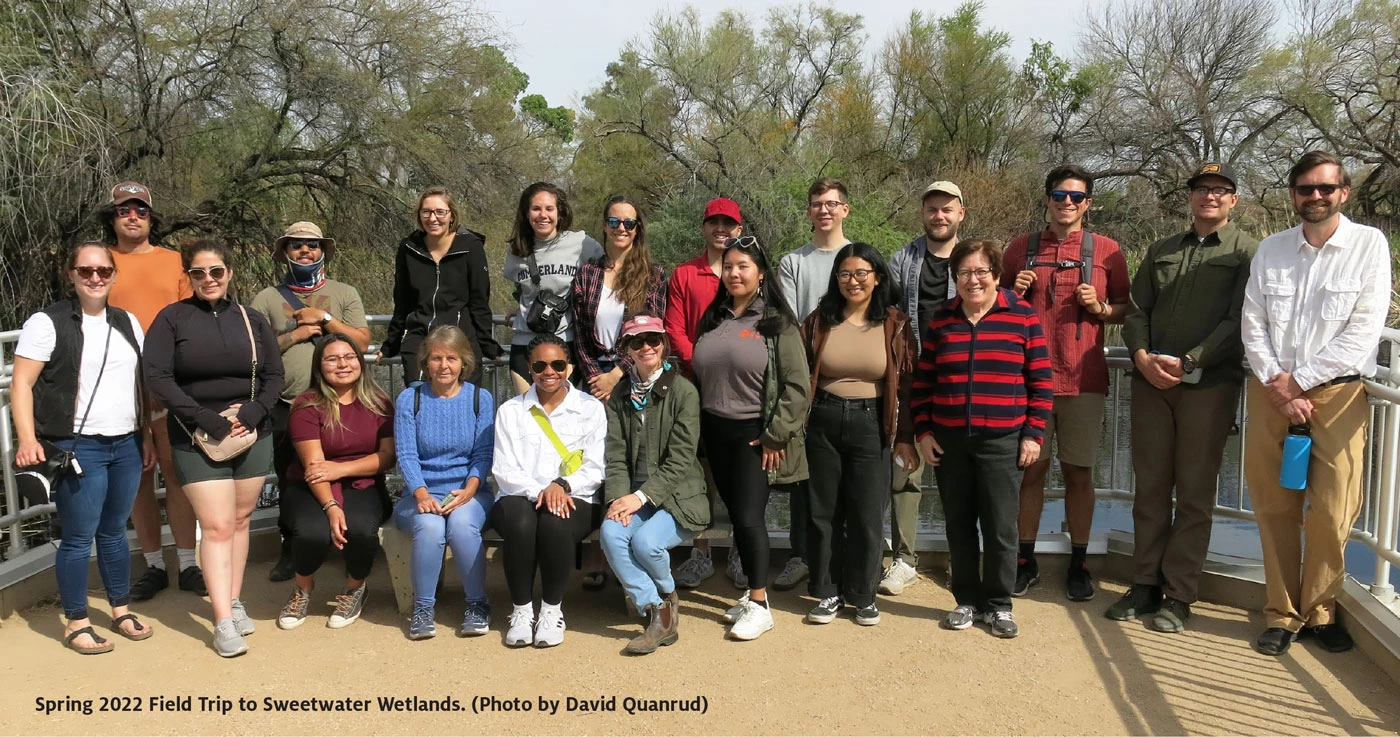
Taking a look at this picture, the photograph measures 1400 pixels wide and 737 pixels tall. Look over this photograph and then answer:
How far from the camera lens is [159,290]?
4.72 metres

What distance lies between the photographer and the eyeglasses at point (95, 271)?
405 cm

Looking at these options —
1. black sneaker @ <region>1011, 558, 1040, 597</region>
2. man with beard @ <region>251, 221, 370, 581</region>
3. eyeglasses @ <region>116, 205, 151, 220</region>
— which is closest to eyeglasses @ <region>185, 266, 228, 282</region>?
man with beard @ <region>251, 221, 370, 581</region>

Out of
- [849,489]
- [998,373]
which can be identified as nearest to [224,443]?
[849,489]

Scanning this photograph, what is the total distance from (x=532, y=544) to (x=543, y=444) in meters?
0.45

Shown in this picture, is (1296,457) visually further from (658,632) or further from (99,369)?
(99,369)

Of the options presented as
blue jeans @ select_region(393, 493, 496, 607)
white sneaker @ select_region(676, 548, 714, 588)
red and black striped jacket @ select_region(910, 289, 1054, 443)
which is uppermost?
red and black striped jacket @ select_region(910, 289, 1054, 443)

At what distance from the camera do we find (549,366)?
4.29m

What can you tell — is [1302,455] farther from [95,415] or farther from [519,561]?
[95,415]

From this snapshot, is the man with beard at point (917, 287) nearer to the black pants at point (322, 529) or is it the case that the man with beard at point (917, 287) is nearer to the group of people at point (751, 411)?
the group of people at point (751, 411)

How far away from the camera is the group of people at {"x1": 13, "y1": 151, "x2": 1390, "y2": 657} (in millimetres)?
4016

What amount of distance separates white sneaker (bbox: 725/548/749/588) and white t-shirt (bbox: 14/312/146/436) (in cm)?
289

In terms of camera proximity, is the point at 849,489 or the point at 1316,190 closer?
the point at 1316,190

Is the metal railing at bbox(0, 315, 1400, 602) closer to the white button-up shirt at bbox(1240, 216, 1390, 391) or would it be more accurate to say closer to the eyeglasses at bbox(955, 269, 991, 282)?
the white button-up shirt at bbox(1240, 216, 1390, 391)

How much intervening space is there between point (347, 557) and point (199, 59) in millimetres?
10714
